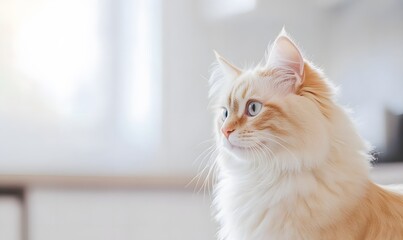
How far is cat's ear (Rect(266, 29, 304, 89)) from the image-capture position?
103cm

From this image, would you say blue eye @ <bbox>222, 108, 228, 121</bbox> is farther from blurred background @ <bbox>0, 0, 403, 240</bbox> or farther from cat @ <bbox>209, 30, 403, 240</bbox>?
blurred background @ <bbox>0, 0, 403, 240</bbox>

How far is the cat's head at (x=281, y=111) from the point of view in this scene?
1.01 meters

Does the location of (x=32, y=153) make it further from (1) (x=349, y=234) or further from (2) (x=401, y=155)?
(2) (x=401, y=155)

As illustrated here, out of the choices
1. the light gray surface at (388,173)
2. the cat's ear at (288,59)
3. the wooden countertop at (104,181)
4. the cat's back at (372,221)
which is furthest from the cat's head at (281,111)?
the light gray surface at (388,173)

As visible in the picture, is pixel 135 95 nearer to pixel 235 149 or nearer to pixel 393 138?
pixel 235 149

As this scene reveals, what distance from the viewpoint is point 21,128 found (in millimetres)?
1751

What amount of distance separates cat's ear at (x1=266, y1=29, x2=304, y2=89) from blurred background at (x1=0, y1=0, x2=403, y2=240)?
79 cm

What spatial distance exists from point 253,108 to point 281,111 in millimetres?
65

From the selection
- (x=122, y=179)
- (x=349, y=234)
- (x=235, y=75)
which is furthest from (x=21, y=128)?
(x=349, y=234)

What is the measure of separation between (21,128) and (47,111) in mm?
106

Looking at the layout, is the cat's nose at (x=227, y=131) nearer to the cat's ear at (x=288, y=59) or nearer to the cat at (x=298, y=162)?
the cat at (x=298, y=162)

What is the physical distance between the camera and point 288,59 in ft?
3.44

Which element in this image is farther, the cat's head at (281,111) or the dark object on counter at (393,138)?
the dark object on counter at (393,138)

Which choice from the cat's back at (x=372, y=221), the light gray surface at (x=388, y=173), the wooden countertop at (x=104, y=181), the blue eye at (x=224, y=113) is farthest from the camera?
the light gray surface at (x=388, y=173)
